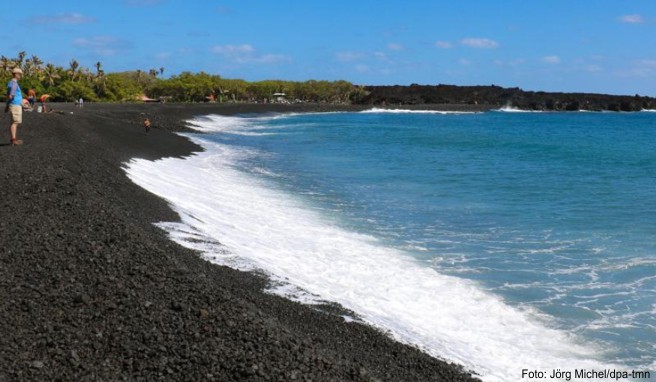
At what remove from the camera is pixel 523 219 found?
15766 mm

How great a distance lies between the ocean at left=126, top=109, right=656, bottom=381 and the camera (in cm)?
775

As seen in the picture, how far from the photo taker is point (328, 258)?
35.3 feet

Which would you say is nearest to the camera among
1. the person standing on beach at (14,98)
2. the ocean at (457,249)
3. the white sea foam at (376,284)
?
the white sea foam at (376,284)

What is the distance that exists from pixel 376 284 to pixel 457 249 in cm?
309

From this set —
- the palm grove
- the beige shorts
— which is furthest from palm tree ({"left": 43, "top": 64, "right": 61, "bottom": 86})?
the beige shorts

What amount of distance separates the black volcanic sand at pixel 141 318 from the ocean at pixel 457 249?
29.2 inches

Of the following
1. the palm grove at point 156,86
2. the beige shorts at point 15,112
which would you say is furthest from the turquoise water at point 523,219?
the palm grove at point 156,86

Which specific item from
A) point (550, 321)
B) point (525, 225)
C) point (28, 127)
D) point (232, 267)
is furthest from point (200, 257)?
point (28, 127)

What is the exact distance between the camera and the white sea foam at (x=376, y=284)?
7289mm

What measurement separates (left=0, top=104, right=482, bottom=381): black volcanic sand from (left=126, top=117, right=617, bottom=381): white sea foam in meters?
0.62

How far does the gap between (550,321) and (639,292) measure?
2.14 meters

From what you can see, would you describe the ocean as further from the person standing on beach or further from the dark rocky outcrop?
the dark rocky outcrop

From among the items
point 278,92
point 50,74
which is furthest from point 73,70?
point 278,92

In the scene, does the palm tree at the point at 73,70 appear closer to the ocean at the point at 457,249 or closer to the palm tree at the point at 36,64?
the palm tree at the point at 36,64
